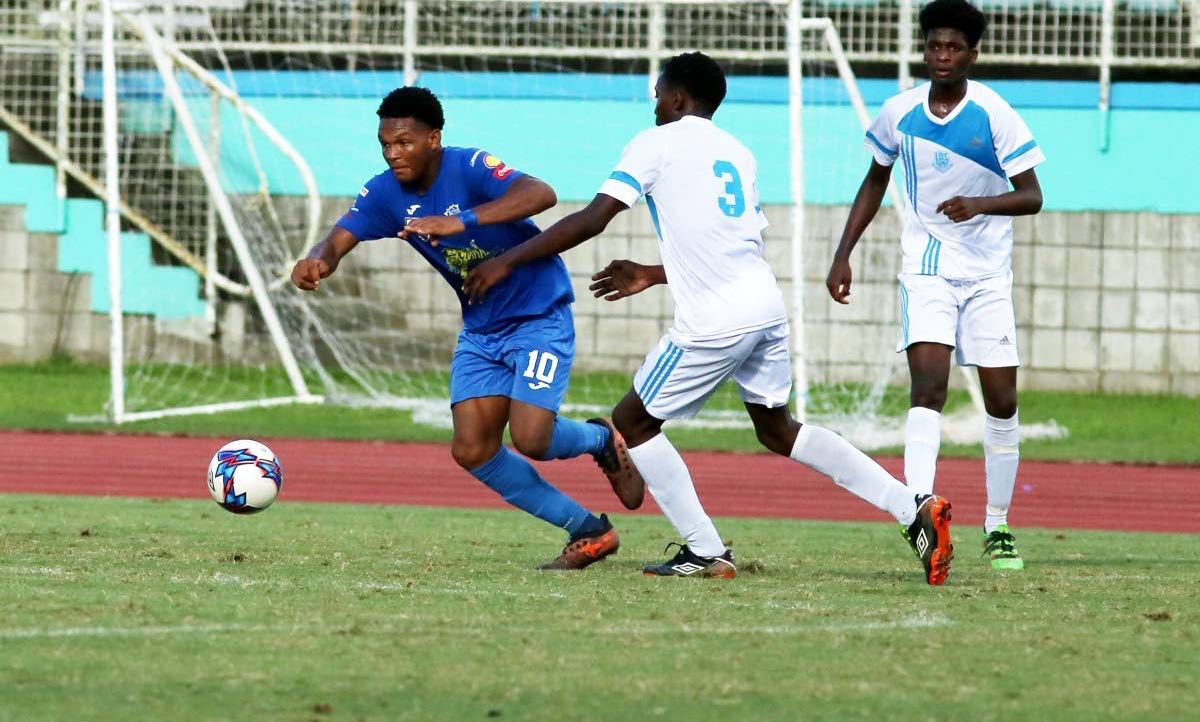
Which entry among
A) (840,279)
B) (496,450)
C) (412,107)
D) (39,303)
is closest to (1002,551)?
(840,279)

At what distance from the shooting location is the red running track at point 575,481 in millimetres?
11492

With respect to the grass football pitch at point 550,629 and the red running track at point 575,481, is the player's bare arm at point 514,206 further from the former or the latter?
the red running track at point 575,481

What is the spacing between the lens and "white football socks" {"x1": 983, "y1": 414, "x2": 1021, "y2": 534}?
8234 millimetres

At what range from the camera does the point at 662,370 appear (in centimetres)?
716

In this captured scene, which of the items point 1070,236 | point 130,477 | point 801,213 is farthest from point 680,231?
point 1070,236

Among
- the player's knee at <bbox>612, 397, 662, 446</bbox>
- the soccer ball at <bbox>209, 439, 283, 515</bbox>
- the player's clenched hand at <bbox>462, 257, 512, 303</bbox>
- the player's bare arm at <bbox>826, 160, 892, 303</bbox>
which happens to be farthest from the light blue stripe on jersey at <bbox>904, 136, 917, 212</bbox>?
the soccer ball at <bbox>209, 439, 283, 515</bbox>

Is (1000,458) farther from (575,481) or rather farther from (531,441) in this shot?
(575,481)

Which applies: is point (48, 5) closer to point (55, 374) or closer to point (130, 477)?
point (55, 374)

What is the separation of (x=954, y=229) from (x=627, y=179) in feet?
5.57

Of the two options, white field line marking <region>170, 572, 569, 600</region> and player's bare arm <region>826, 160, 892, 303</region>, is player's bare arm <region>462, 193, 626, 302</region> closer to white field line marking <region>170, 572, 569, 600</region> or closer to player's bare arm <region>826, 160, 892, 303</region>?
white field line marking <region>170, 572, 569, 600</region>

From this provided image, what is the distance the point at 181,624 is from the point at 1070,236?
13.8m

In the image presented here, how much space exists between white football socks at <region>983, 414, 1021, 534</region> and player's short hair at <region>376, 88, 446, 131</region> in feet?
8.72

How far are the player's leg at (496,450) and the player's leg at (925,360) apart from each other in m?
1.23

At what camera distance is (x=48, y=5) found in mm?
19266
